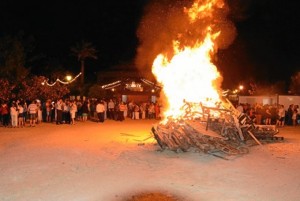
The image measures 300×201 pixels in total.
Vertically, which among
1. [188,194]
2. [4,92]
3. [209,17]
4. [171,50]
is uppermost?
[209,17]

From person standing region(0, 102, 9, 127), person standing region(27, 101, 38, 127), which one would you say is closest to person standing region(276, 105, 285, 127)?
person standing region(27, 101, 38, 127)

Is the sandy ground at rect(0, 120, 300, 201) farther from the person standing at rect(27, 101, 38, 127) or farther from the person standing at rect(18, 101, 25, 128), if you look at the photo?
the person standing at rect(27, 101, 38, 127)

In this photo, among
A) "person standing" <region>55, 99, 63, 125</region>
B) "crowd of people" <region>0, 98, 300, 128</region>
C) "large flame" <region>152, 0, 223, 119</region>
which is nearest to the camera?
"large flame" <region>152, 0, 223, 119</region>

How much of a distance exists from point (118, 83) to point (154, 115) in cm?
1180

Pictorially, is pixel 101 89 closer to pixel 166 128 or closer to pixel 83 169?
pixel 166 128

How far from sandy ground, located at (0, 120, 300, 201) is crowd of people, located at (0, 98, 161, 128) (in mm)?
5594

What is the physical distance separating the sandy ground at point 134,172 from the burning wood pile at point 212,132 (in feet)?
1.64

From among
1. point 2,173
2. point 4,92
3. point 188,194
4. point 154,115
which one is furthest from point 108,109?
point 188,194

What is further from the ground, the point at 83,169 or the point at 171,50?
the point at 171,50

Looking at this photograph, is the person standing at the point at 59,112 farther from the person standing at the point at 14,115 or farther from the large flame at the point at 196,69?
the large flame at the point at 196,69

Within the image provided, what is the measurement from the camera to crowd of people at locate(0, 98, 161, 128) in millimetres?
20359

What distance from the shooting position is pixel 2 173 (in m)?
9.38

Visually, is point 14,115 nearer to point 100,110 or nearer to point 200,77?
point 100,110

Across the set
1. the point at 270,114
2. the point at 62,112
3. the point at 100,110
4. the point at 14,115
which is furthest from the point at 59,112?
the point at 270,114
